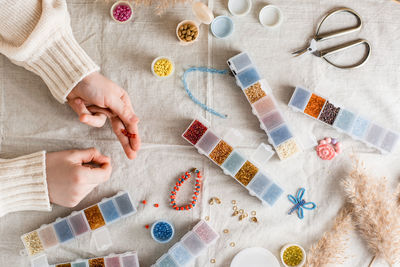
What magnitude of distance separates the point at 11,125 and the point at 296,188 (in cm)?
104

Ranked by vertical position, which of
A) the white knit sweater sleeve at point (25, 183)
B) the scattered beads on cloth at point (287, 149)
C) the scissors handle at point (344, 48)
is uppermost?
the scissors handle at point (344, 48)

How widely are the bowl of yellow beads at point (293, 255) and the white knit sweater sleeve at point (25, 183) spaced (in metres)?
0.83

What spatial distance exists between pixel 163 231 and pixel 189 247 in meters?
0.11

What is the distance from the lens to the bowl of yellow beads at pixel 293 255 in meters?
1.33

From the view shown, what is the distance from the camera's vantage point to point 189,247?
1302 mm

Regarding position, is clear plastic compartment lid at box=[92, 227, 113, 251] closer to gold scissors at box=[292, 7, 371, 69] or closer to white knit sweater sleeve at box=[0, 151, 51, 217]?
white knit sweater sleeve at box=[0, 151, 51, 217]

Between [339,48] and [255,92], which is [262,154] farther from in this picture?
[339,48]

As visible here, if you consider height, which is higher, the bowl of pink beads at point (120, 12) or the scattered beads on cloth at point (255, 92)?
the bowl of pink beads at point (120, 12)

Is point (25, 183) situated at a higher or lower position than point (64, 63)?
lower

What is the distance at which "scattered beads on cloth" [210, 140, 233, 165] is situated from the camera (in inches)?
51.5

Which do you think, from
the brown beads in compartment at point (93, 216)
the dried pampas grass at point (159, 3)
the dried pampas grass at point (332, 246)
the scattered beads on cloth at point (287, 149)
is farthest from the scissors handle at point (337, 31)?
the brown beads in compartment at point (93, 216)

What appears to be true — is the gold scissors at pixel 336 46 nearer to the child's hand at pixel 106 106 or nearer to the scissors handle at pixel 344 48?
the scissors handle at pixel 344 48

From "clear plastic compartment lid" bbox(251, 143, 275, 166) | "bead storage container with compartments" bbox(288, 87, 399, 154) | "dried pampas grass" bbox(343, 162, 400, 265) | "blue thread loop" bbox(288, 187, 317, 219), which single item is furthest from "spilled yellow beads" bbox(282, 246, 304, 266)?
"bead storage container with compartments" bbox(288, 87, 399, 154)

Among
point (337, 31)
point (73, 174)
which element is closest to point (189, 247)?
point (73, 174)
